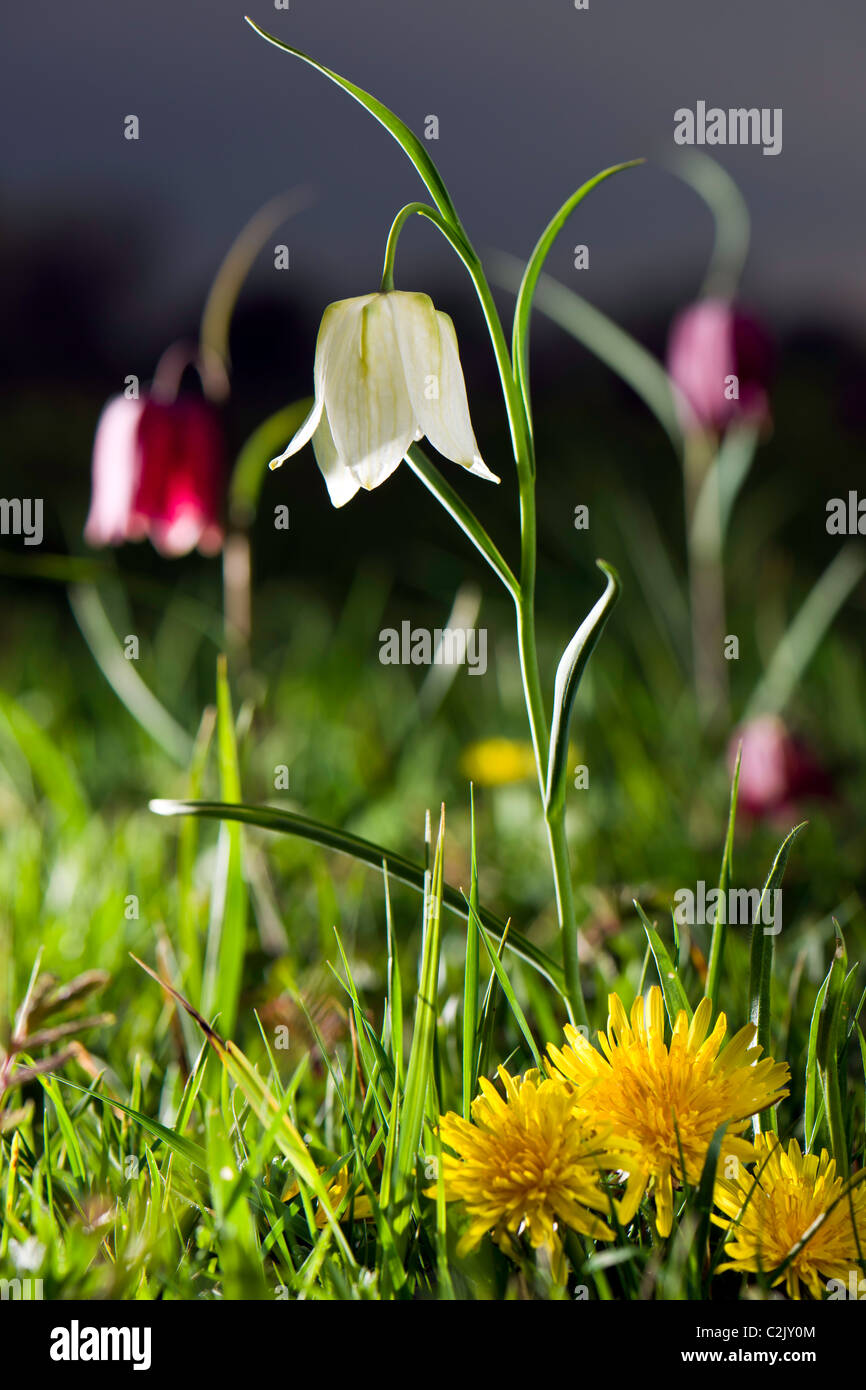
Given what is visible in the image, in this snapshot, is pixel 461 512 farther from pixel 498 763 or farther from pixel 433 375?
pixel 498 763

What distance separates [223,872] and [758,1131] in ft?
1.08

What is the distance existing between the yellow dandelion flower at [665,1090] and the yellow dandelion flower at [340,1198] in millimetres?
99

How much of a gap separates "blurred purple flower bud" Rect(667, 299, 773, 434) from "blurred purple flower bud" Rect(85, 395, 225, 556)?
48 cm

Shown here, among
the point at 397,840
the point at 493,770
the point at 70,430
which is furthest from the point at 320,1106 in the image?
the point at 70,430

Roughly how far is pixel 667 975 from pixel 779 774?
62 centimetres

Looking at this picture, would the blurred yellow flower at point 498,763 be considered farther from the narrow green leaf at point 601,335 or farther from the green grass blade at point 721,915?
the green grass blade at point 721,915

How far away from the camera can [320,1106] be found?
0.64m

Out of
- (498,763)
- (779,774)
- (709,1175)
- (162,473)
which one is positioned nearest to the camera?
(709,1175)

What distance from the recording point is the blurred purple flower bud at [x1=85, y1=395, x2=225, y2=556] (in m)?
0.86

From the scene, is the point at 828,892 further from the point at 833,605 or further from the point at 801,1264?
the point at 801,1264

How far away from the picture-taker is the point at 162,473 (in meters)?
0.86

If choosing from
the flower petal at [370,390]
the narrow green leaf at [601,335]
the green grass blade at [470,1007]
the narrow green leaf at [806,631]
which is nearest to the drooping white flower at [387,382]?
the flower petal at [370,390]

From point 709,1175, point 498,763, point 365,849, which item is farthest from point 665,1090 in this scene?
point 498,763

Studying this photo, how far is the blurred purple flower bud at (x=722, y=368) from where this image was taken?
1126mm
